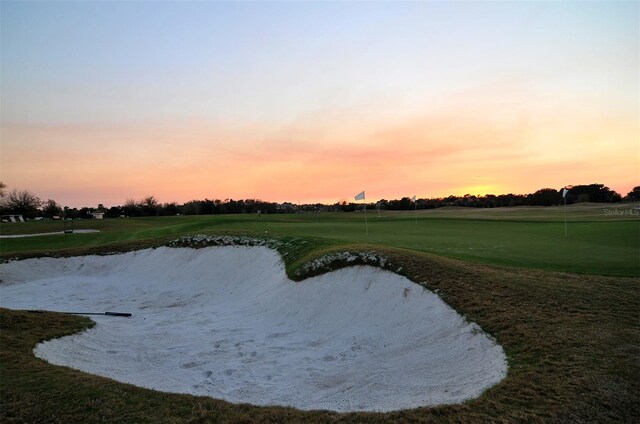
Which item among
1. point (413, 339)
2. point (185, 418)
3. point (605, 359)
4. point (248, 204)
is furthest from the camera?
point (248, 204)

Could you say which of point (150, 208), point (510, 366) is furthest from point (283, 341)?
point (150, 208)

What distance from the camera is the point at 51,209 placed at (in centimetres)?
8669

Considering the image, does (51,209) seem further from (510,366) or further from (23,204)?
(510,366)

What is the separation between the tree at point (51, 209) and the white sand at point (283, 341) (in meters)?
78.9

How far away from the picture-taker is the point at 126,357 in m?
9.36

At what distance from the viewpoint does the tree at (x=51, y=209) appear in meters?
85.2

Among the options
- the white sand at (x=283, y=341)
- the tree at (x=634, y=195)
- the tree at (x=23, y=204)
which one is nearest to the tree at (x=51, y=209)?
the tree at (x=23, y=204)

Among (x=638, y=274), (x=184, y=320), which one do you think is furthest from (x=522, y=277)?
(x=184, y=320)

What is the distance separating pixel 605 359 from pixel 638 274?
7.39m

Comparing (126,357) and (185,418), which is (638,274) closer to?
(185,418)

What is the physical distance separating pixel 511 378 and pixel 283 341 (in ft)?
19.5

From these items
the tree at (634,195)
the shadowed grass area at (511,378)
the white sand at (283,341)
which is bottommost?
the white sand at (283,341)

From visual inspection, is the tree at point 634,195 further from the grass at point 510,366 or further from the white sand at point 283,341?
the white sand at point 283,341

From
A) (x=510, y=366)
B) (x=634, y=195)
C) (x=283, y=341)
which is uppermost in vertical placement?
(x=634, y=195)
